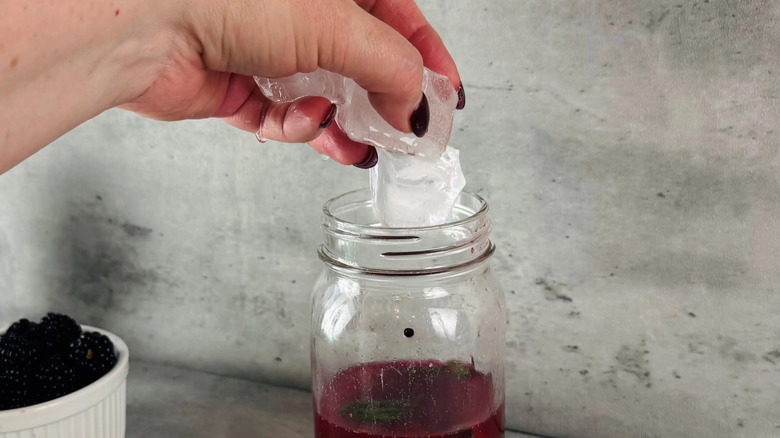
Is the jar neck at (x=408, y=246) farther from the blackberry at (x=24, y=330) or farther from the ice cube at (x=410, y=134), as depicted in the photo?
the blackberry at (x=24, y=330)

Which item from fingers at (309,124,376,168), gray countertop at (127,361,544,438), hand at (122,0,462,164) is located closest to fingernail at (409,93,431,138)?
hand at (122,0,462,164)

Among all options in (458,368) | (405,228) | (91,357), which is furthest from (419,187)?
(91,357)

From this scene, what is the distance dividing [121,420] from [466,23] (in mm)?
487

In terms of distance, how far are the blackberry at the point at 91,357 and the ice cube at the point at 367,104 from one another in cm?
34

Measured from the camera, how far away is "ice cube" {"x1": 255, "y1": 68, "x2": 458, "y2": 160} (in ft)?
1.78

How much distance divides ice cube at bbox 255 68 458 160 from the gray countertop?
0.37 m

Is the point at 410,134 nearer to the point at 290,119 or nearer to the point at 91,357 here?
the point at 290,119

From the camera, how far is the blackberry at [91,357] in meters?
0.73

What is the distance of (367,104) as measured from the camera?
0.54m

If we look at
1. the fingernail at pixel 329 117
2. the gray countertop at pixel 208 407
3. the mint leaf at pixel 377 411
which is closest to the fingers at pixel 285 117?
the fingernail at pixel 329 117

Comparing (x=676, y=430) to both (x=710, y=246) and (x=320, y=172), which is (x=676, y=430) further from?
(x=320, y=172)

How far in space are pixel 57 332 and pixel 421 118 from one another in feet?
1.40

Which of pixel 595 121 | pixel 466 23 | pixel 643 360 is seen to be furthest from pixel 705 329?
pixel 466 23

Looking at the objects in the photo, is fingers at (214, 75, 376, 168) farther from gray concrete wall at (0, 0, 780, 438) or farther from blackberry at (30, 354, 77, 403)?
blackberry at (30, 354, 77, 403)
